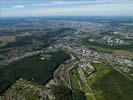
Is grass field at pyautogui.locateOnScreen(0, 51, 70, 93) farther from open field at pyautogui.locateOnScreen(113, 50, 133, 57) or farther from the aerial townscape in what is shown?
open field at pyautogui.locateOnScreen(113, 50, 133, 57)

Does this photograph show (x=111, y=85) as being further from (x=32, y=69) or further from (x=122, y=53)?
(x=122, y=53)

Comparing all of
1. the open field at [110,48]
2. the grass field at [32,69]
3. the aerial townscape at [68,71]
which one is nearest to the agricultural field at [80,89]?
the aerial townscape at [68,71]

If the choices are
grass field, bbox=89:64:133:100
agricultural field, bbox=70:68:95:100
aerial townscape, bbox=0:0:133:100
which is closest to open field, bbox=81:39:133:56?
aerial townscape, bbox=0:0:133:100

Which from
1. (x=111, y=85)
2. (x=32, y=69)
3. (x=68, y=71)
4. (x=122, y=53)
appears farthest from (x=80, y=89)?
(x=122, y=53)

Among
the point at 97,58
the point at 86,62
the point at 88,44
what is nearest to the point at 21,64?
the point at 86,62

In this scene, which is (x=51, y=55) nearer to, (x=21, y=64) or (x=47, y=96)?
(x=21, y=64)

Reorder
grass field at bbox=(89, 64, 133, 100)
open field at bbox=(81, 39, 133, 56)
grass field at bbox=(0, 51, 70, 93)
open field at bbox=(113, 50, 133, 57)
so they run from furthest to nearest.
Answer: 1. open field at bbox=(81, 39, 133, 56)
2. open field at bbox=(113, 50, 133, 57)
3. grass field at bbox=(0, 51, 70, 93)
4. grass field at bbox=(89, 64, 133, 100)
